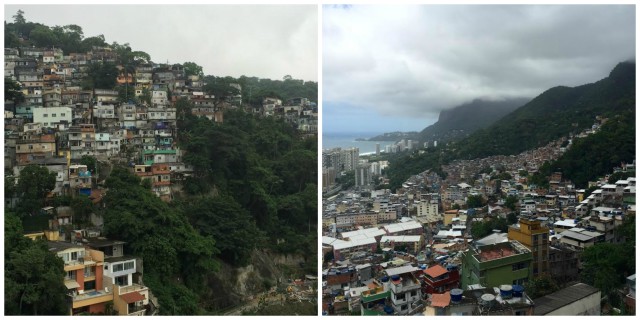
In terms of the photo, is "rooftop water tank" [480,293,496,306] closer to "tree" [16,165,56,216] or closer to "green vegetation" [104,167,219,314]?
"green vegetation" [104,167,219,314]

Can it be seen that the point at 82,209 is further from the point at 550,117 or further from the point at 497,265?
the point at 550,117

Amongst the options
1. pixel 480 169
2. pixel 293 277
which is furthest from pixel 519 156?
pixel 293 277

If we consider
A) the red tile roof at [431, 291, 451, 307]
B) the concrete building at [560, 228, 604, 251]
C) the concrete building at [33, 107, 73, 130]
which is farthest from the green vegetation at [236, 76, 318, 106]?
the red tile roof at [431, 291, 451, 307]

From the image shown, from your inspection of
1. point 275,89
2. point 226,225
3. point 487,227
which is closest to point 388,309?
point 487,227

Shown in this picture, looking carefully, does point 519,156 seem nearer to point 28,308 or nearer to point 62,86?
point 28,308

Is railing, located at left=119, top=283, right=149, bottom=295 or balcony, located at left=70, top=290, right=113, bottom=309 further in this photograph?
railing, located at left=119, top=283, right=149, bottom=295

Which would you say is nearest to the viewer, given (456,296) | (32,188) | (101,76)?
(456,296)

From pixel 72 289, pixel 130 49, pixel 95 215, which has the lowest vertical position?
pixel 72 289
